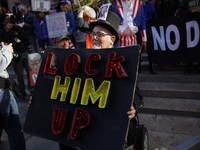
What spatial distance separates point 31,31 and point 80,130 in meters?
6.91

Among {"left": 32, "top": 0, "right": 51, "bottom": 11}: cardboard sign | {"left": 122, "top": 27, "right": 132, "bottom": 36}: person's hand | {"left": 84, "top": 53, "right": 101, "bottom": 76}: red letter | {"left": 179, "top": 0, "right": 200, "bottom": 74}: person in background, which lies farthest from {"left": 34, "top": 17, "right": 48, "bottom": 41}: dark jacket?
{"left": 84, "top": 53, "right": 101, "bottom": 76}: red letter

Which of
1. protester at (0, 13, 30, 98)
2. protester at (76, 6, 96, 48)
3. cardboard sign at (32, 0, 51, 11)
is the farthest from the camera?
cardboard sign at (32, 0, 51, 11)

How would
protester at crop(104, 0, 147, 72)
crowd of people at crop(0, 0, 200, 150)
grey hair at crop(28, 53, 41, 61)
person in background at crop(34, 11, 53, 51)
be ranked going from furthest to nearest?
person in background at crop(34, 11, 53, 51), grey hair at crop(28, 53, 41, 61), protester at crop(104, 0, 147, 72), crowd of people at crop(0, 0, 200, 150)

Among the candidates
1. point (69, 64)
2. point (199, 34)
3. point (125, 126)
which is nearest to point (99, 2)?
point (199, 34)

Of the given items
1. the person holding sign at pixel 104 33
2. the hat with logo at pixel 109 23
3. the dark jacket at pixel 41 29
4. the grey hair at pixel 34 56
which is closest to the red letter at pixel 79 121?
the person holding sign at pixel 104 33

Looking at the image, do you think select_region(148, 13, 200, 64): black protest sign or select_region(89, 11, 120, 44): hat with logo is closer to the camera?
select_region(89, 11, 120, 44): hat with logo

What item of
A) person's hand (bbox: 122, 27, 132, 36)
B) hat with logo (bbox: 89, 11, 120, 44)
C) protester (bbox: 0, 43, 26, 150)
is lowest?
protester (bbox: 0, 43, 26, 150)

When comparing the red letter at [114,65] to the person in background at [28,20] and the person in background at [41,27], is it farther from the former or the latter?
the person in background at [28,20]

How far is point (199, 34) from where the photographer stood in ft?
13.3

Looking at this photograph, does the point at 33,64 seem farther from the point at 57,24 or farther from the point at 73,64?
the point at 73,64

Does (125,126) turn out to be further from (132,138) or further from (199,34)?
(199,34)

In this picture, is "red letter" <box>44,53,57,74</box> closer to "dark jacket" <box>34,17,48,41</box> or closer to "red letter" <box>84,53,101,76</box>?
"red letter" <box>84,53,101,76</box>

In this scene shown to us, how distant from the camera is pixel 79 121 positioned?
1.57 meters

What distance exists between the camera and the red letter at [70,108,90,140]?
155 centimetres
